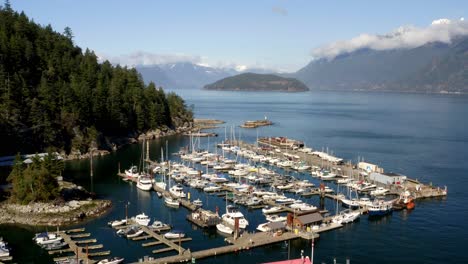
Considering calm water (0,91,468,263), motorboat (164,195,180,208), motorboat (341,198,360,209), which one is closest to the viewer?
calm water (0,91,468,263)

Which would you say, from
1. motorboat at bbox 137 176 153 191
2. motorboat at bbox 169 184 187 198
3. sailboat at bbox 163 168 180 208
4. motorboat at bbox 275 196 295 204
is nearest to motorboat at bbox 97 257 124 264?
sailboat at bbox 163 168 180 208

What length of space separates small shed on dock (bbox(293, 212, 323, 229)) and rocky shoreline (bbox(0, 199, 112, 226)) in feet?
79.7

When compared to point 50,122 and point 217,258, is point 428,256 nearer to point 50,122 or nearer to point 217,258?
point 217,258

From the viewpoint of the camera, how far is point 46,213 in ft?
175

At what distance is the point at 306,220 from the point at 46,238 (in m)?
27.8

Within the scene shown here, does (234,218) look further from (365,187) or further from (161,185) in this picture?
(365,187)

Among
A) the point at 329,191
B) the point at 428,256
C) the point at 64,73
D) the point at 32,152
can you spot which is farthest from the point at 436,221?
the point at 64,73

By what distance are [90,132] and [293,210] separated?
54788mm

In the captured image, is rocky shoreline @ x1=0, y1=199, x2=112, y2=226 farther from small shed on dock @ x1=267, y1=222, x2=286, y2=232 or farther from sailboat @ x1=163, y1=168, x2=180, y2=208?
small shed on dock @ x1=267, y1=222, x2=286, y2=232

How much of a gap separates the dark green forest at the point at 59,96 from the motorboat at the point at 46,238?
3591cm

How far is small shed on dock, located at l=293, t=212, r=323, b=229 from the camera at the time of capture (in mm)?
50750

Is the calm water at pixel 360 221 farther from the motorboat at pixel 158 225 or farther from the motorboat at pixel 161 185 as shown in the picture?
the motorboat at pixel 161 185

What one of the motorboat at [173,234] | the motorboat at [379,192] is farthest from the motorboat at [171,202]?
the motorboat at [379,192]

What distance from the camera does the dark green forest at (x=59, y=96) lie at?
283 ft
